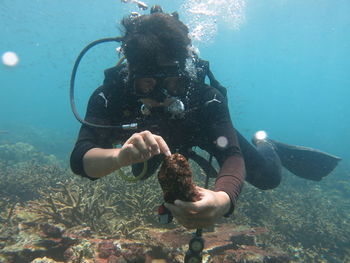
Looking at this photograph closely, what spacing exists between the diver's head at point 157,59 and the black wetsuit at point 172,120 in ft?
0.87

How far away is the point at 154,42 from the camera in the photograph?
3.00 m

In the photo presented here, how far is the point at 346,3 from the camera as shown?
→ 3362 centimetres

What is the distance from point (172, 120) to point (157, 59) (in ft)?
2.65

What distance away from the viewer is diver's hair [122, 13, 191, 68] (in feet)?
9.77

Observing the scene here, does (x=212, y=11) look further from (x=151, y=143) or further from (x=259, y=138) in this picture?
(x=151, y=143)

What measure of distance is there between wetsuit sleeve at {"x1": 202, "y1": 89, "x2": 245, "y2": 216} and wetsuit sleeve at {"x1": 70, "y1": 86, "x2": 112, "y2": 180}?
1.34m

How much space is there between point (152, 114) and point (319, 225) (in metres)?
8.89

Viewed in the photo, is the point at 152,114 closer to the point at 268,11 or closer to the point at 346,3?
the point at 346,3

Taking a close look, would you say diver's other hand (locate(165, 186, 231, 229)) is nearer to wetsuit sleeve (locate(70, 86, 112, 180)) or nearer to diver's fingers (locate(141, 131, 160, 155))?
diver's fingers (locate(141, 131, 160, 155))

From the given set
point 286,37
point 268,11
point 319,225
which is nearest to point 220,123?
point 319,225

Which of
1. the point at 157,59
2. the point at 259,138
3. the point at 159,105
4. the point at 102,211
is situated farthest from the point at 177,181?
the point at 259,138

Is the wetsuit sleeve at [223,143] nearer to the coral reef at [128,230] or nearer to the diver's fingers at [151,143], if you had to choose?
the diver's fingers at [151,143]

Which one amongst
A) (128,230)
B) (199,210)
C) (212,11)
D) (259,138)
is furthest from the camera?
(212,11)

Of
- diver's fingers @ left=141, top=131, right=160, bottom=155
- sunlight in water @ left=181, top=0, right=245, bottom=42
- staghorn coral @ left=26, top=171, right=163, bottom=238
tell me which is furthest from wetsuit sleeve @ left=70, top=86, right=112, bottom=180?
sunlight in water @ left=181, top=0, right=245, bottom=42
